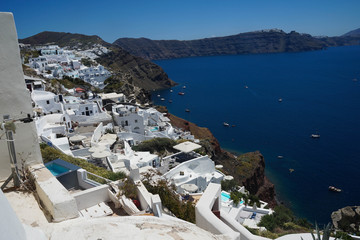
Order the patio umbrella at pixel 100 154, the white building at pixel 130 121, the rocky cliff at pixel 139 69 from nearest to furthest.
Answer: the patio umbrella at pixel 100 154, the white building at pixel 130 121, the rocky cliff at pixel 139 69

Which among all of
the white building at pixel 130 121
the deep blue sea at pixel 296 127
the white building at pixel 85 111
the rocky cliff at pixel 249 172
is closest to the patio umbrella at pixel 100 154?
the white building at pixel 85 111

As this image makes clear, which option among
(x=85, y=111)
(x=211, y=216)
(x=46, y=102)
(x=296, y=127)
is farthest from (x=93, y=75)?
(x=211, y=216)

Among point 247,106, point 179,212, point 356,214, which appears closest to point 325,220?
point 356,214

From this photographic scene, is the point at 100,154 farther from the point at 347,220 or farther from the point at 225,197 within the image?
the point at 347,220

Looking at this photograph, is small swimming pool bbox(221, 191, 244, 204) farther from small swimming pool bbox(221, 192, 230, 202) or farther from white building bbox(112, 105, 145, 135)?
white building bbox(112, 105, 145, 135)

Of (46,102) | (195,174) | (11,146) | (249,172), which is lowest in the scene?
(249,172)

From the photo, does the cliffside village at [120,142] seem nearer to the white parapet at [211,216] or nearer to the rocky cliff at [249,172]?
the white parapet at [211,216]
